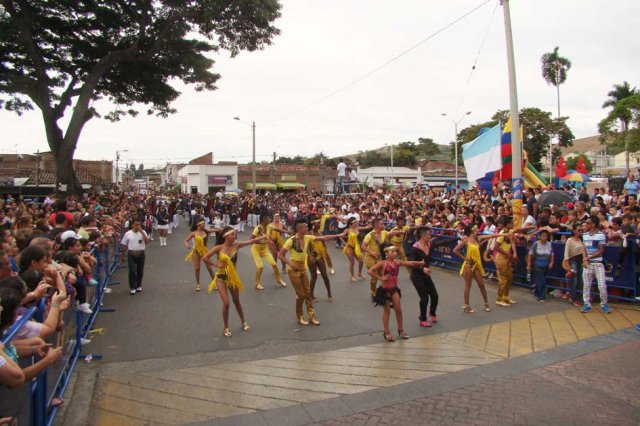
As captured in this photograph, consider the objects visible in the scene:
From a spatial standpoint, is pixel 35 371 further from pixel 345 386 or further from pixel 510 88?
pixel 510 88

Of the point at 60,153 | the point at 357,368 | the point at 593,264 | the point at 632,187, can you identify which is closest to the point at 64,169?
→ the point at 60,153

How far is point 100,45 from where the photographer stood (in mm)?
22703

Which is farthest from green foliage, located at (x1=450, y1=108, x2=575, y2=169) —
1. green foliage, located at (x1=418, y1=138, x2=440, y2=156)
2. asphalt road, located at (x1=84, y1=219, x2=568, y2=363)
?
green foliage, located at (x1=418, y1=138, x2=440, y2=156)

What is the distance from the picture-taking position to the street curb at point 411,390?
15.9ft

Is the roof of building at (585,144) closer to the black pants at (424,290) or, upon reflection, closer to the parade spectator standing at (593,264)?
the parade spectator standing at (593,264)

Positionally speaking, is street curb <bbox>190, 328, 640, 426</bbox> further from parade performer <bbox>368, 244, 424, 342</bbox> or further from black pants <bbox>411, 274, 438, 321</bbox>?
black pants <bbox>411, 274, 438, 321</bbox>

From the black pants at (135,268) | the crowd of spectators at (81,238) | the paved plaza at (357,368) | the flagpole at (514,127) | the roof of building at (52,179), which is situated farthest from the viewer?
the roof of building at (52,179)

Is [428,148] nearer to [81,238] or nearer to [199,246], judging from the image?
[199,246]

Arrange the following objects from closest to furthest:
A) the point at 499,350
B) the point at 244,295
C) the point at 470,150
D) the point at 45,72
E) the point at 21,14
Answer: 1. the point at 499,350
2. the point at 244,295
3. the point at 470,150
4. the point at 21,14
5. the point at 45,72

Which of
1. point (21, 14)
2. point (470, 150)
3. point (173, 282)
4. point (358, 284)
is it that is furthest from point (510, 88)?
point (21, 14)

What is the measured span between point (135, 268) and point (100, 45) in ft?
55.1

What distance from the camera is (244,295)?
1045 centimetres

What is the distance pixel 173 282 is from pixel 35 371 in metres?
9.09

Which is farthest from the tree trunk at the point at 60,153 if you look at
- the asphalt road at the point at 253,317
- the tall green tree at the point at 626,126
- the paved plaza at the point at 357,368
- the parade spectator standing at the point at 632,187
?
the tall green tree at the point at 626,126
